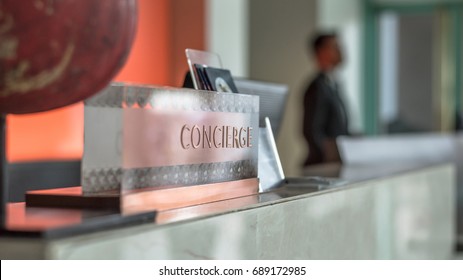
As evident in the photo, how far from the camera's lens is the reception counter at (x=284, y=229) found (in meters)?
0.90

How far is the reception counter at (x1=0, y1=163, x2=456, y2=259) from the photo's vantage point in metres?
0.90

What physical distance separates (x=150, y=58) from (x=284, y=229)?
17.2ft

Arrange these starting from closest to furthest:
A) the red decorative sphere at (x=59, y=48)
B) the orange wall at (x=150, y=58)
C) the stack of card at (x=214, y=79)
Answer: the red decorative sphere at (x=59, y=48) → the stack of card at (x=214, y=79) → the orange wall at (x=150, y=58)

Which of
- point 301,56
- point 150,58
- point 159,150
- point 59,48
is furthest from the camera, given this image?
point 301,56

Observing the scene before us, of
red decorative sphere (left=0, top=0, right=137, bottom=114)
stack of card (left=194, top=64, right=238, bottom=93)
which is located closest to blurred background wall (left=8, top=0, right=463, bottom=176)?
stack of card (left=194, top=64, right=238, bottom=93)

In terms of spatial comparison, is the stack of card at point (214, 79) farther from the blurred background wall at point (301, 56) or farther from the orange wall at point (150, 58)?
the orange wall at point (150, 58)

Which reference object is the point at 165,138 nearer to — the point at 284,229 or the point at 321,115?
the point at 284,229

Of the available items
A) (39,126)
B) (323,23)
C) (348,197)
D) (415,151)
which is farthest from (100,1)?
(323,23)

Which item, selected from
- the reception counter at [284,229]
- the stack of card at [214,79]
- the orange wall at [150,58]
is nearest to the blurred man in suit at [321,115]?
the orange wall at [150,58]

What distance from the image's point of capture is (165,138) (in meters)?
1.18

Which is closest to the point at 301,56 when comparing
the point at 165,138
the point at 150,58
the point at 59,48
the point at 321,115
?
the point at 150,58

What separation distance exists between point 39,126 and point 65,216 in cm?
483

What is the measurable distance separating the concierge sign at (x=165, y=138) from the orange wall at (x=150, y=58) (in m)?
4.45
